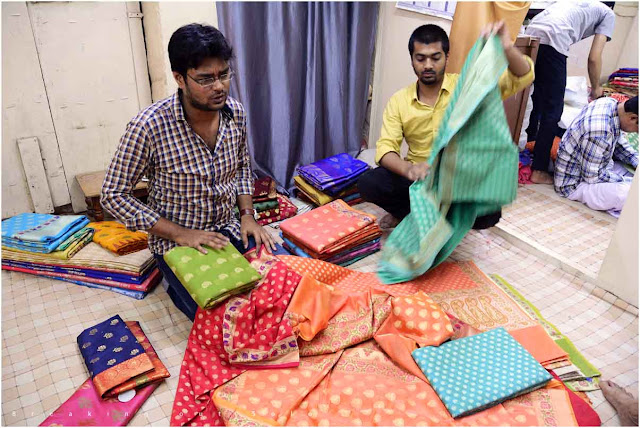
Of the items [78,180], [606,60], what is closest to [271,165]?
[78,180]

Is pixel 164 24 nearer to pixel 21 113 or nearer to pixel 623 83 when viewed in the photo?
pixel 21 113

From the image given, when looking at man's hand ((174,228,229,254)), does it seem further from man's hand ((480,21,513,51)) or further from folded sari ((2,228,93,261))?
man's hand ((480,21,513,51))

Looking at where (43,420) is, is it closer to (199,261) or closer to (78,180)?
(199,261)

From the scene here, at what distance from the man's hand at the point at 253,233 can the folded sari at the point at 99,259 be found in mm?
500

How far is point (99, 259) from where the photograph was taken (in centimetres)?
223

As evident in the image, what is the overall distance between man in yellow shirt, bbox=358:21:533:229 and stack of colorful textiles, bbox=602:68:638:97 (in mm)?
2255

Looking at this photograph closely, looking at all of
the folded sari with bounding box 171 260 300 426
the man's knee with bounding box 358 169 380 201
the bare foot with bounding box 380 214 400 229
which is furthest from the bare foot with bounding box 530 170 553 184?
the folded sari with bounding box 171 260 300 426

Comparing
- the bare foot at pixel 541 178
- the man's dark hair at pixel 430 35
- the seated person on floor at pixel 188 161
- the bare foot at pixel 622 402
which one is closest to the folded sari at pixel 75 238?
the seated person on floor at pixel 188 161

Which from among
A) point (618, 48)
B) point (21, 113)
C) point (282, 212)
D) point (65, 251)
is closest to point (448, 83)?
point (282, 212)

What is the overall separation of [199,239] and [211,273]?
18 cm

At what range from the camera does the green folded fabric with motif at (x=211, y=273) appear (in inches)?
67.2

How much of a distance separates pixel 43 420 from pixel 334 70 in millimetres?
2457

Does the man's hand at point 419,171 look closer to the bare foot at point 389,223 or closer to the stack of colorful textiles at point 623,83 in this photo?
the bare foot at point 389,223

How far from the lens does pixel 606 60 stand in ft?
14.2
